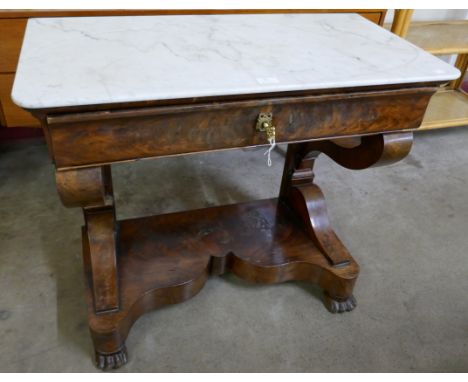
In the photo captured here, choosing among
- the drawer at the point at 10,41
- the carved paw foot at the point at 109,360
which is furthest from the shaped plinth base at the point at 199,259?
the drawer at the point at 10,41

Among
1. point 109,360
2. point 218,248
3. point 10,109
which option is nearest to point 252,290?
point 218,248

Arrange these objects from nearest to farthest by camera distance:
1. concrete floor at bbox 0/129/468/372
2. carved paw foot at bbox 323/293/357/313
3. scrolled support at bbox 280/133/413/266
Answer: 1. scrolled support at bbox 280/133/413/266
2. concrete floor at bbox 0/129/468/372
3. carved paw foot at bbox 323/293/357/313

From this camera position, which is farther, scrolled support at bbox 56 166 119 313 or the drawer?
the drawer

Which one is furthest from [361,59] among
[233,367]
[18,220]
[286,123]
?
[18,220]

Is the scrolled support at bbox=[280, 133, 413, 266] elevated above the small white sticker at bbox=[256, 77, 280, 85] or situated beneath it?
situated beneath

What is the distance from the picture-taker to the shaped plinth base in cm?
102

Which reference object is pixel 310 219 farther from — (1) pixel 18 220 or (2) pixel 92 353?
(1) pixel 18 220

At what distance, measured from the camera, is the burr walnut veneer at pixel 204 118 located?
2.34 feet

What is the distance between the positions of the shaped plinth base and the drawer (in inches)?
25.6

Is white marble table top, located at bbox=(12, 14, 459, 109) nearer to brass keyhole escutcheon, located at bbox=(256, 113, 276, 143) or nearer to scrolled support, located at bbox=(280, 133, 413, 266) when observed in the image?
brass keyhole escutcheon, located at bbox=(256, 113, 276, 143)

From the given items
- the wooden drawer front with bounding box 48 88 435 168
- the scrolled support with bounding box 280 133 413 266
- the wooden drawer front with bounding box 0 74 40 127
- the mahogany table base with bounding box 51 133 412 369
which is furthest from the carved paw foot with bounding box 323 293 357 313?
the wooden drawer front with bounding box 0 74 40 127

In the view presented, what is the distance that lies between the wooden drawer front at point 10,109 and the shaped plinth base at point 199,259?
59 centimetres

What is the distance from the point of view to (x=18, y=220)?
1414mm

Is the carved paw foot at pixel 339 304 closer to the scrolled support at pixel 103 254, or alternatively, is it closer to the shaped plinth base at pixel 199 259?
the shaped plinth base at pixel 199 259
